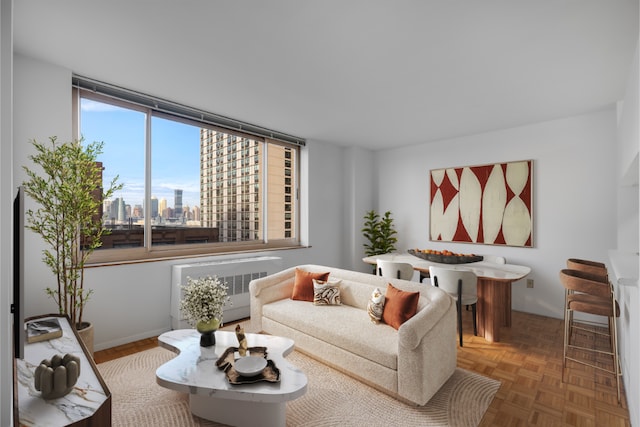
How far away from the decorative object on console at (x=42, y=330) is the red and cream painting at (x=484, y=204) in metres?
4.78

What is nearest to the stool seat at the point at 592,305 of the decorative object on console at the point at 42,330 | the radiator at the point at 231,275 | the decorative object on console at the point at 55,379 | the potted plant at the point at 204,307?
the potted plant at the point at 204,307

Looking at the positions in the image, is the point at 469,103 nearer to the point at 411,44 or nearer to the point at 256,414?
the point at 411,44

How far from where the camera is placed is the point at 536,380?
2.56 meters

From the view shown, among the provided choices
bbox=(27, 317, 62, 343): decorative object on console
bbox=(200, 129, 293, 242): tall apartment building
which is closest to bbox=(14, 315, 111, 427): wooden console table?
bbox=(27, 317, 62, 343): decorative object on console

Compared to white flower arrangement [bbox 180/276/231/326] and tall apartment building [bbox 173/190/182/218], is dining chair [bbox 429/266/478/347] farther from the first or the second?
tall apartment building [bbox 173/190/182/218]

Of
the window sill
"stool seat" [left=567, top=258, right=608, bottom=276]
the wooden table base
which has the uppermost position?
the window sill

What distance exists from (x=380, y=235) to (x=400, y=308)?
298 cm

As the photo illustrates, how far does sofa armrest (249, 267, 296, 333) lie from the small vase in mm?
1007

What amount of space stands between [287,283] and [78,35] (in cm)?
281

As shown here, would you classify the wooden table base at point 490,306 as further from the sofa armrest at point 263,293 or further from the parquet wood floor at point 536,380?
the sofa armrest at point 263,293

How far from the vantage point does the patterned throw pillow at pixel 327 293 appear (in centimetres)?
324

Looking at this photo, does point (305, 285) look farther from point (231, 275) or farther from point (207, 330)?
point (207, 330)

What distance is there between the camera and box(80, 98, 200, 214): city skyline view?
323 cm

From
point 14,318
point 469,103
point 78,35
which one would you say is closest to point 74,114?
point 78,35
